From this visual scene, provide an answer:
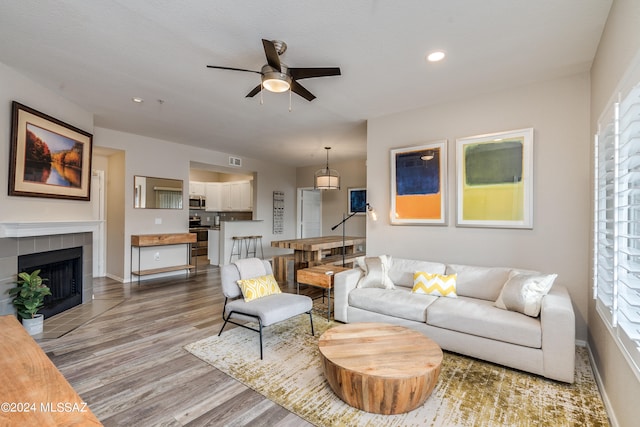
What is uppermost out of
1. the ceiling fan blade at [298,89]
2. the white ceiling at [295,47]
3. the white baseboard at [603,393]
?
the white ceiling at [295,47]

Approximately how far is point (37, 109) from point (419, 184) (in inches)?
181

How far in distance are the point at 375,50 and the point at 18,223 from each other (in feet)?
12.6

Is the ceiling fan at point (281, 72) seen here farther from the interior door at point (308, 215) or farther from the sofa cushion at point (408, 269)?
the interior door at point (308, 215)

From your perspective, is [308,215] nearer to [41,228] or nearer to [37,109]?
[41,228]

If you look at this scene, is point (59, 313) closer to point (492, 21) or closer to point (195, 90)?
point (195, 90)

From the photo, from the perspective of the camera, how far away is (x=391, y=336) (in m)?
2.34

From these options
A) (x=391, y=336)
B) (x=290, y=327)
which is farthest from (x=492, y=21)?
(x=290, y=327)

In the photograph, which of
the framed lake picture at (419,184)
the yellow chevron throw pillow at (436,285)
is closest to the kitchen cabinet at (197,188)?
the framed lake picture at (419,184)

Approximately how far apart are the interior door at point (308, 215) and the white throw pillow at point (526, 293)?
6.12 metres

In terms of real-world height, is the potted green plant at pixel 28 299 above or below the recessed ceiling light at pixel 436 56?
below

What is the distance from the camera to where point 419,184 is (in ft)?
12.8

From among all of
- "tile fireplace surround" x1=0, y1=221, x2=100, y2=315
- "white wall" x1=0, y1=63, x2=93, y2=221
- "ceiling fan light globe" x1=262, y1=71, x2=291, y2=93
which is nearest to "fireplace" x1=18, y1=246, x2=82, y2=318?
"tile fireplace surround" x1=0, y1=221, x2=100, y2=315

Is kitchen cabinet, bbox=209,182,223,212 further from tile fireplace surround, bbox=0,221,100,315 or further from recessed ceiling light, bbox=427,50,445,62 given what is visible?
recessed ceiling light, bbox=427,50,445,62

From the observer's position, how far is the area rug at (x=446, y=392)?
6.11 ft
